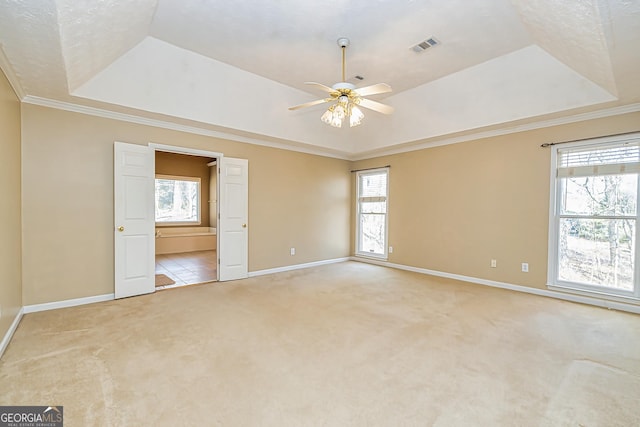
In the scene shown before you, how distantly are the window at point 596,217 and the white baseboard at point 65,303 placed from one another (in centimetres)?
603

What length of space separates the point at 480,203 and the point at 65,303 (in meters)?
5.97

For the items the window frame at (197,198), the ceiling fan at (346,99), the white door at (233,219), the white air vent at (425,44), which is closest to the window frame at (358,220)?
the white door at (233,219)

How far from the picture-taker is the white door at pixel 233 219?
188 inches

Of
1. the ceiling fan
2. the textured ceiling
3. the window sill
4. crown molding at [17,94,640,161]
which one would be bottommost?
the window sill

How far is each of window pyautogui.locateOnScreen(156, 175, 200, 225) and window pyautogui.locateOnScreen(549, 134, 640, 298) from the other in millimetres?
8526

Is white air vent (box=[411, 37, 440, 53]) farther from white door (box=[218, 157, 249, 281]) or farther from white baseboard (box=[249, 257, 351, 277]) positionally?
white baseboard (box=[249, 257, 351, 277])

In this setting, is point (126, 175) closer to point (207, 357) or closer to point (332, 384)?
point (207, 357)

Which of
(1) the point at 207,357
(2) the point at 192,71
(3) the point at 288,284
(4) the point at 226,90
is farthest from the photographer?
(3) the point at 288,284

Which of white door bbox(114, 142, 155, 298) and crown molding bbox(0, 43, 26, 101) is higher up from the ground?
crown molding bbox(0, 43, 26, 101)

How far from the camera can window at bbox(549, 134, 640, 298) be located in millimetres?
3541

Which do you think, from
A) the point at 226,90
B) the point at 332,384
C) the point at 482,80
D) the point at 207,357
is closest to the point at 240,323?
the point at 207,357

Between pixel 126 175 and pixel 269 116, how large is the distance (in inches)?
87.1

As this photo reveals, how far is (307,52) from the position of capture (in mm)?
3516

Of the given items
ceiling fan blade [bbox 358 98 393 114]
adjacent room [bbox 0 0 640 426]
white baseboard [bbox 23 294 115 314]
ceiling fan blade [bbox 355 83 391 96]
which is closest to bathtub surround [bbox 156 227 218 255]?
adjacent room [bbox 0 0 640 426]
